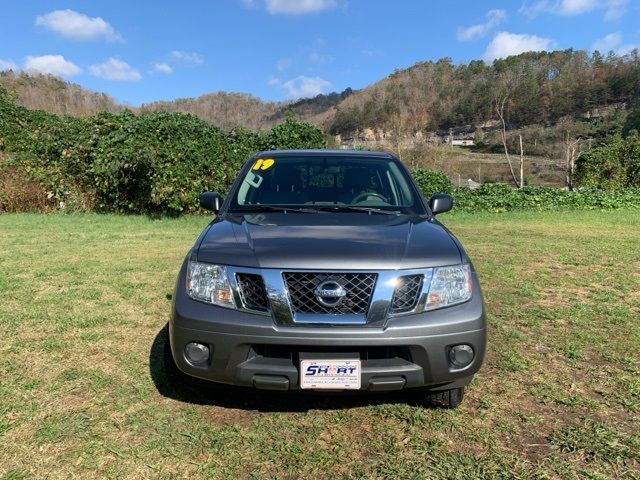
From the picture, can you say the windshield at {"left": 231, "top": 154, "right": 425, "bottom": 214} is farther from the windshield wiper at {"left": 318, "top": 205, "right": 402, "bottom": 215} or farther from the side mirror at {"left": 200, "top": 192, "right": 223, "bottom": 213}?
the side mirror at {"left": 200, "top": 192, "right": 223, "bottom": 213}

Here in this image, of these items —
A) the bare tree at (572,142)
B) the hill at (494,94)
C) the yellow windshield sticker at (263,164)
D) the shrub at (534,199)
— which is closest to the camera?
the yellow windshield sticker at (263,164)

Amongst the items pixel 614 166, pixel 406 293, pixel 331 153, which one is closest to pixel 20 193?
pixel 331 153

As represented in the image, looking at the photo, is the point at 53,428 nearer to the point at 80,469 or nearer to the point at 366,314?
the point at 80,469

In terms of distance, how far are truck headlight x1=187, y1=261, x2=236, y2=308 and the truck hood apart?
0.16 ft

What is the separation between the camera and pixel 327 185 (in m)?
3.72

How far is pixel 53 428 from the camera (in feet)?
8.43

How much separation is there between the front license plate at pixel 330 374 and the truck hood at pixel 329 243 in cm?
47

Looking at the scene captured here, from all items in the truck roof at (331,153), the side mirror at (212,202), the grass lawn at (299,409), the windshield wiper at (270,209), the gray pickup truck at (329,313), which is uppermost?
the truck roof at (331,153)

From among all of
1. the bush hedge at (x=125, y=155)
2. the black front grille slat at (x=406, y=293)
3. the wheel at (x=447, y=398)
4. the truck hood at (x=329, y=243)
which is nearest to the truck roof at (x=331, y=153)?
the truck hood at (x=329, y=243)

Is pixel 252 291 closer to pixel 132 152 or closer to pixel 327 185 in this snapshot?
pixel 327 185

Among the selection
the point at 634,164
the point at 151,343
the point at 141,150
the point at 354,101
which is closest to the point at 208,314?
the point at 151,343

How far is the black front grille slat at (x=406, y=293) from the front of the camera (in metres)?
2.40

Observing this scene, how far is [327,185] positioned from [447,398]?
1.76m

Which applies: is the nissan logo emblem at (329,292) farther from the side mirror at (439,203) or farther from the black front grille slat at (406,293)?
the side mirror at (439,203)
